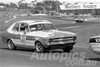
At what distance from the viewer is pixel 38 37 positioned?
13617 millimetres

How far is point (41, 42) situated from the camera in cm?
1345

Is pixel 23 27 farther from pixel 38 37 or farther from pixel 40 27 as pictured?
pixel 38 37

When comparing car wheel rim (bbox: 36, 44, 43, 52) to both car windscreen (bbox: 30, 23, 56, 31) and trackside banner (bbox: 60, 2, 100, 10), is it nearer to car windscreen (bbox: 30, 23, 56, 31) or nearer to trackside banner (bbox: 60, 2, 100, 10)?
car windscreen (bbox: 30, 23, 56, 31)

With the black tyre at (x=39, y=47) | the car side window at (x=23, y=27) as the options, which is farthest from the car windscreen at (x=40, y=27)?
the black tyre at (x=39, y=47)

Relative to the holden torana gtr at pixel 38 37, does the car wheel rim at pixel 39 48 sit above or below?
below

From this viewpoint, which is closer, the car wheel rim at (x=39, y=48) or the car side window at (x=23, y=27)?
the car wheel rim at (x=39, y=48)

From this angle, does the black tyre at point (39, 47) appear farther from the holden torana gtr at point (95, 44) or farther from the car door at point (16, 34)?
the holden torana gtr at point (95, 44)

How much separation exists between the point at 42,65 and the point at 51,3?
537 ft

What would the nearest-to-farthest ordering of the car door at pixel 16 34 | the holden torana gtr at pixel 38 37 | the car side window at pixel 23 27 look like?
the holden torana gtr at pixel 38 37 < the car side window at pixel 23 27 < the car door at pixel 16 34

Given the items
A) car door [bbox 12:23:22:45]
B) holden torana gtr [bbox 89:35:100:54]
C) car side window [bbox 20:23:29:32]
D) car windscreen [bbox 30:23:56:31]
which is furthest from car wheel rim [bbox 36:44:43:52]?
holden torana gtr [bbox 89:35:100:54]

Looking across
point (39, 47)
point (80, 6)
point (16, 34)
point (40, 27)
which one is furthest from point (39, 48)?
point (80, 6)

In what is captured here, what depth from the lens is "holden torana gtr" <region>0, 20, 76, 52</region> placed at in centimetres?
1327

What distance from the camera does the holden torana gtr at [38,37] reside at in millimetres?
13270

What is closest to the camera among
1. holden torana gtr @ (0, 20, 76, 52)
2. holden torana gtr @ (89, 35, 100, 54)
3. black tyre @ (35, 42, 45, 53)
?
holden torana gtr @ (89, 35, 100, 54)
